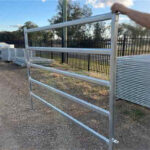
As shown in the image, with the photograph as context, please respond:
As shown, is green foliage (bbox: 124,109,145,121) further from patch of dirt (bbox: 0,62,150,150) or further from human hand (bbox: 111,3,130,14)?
human hand (bbox: 111,3,130,14)

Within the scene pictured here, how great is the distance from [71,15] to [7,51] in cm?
1245

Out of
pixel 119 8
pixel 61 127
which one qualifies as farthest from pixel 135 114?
pixel 119 8

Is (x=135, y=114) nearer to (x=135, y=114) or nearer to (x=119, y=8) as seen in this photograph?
(x=135, y=114)

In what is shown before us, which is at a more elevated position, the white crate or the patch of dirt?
the white crate

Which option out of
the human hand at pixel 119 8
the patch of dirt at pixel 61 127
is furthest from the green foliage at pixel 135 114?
the human hand at pixel 119 8

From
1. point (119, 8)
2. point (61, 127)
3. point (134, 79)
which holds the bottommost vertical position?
point (61, 127)

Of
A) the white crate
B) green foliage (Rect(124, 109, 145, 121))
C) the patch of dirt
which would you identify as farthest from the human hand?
green foliage (Rect(124, 109, 145, 121))

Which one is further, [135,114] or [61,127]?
[135,114]

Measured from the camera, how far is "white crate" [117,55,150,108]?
8.24ft

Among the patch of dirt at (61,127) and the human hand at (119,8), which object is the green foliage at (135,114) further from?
the human hand at (119,8)

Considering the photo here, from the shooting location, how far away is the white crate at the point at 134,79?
251 centimetres

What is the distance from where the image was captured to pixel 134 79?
2.66m

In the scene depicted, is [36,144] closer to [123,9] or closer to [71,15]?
[123,9]

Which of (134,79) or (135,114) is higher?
(134,79)
